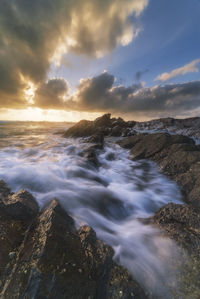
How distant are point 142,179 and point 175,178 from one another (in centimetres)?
131

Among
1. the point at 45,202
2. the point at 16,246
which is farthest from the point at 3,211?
the point at 45,202

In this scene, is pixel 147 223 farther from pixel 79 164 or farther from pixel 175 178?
pixel 79 164

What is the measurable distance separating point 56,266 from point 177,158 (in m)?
5.58

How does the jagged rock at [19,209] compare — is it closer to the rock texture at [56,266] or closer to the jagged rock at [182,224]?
the rock texture at [56,266]

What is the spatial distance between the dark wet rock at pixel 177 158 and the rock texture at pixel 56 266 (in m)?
3.00

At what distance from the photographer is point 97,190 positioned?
4434mm

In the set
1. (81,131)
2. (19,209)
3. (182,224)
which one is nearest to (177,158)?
(182,224)

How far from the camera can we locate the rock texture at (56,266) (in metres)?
1.29

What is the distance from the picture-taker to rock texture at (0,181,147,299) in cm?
129

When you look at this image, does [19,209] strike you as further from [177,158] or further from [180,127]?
[180,127]

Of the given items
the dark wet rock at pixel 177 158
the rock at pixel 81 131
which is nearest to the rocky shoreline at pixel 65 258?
the dark wet rock at pixel 177 158

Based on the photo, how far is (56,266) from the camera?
1.40 metres

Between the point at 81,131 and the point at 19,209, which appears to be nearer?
the point at 19,209

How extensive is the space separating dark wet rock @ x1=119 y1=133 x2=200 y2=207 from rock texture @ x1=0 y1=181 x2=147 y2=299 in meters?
3.00
